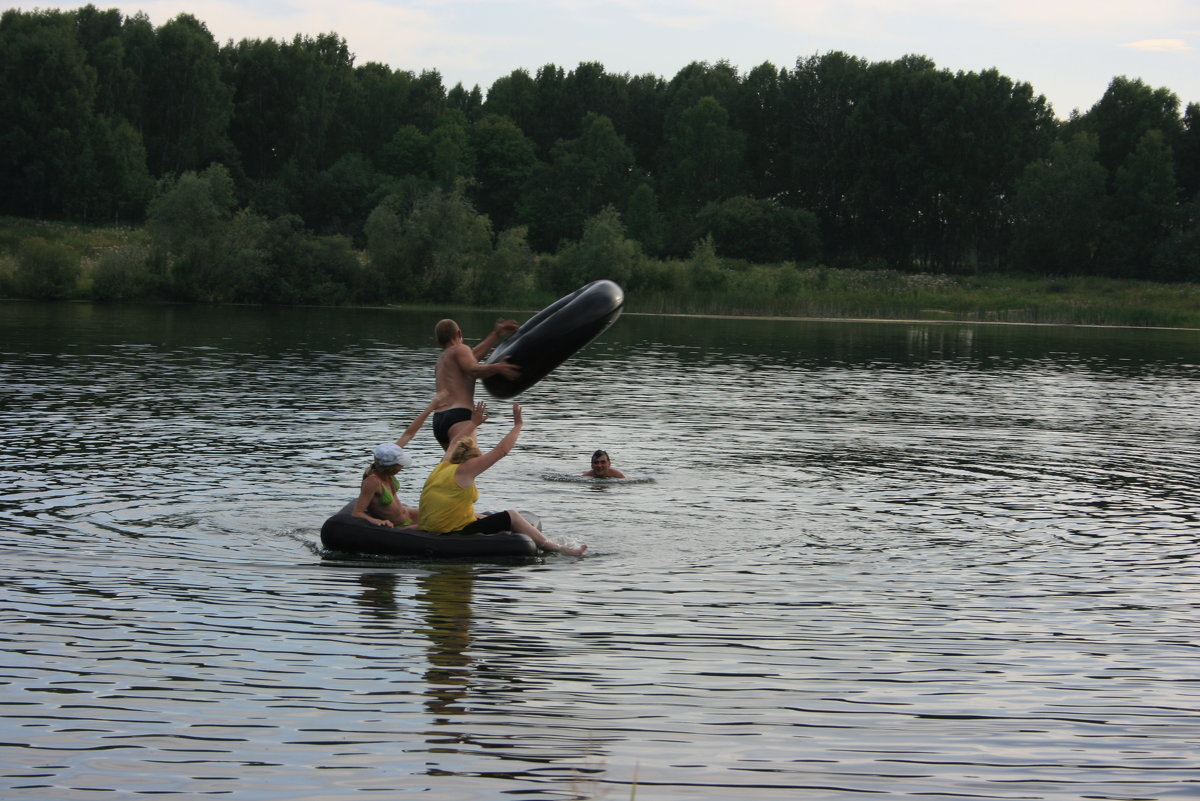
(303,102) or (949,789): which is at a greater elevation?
(303,102)

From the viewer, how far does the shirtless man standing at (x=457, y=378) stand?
1504 centimetres

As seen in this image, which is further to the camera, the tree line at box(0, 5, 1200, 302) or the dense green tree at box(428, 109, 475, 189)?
the dense green tree at box(428, 109, 475, 189)

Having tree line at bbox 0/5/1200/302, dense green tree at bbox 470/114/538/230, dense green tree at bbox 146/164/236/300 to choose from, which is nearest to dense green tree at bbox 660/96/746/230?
tree line at bbox 0/5/1200/302

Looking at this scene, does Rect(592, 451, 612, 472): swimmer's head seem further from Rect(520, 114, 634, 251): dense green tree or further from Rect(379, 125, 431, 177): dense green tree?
Rect(379, 125, 431, 177): dense green tree

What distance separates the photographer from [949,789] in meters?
7.25

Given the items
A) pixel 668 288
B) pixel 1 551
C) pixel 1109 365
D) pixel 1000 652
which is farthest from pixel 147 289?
pixel 1000 652

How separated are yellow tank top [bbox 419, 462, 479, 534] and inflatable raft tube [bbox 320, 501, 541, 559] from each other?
0.45ft

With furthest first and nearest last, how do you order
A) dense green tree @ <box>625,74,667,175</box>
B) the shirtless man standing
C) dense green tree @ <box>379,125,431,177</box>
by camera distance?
dense green tree @ <box>625,74,667,175</box>, dense green tree @ <box>379,125,431,177</box>, the shirtless man standing

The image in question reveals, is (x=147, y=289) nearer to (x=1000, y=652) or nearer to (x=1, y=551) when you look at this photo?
(x=1, y=551)

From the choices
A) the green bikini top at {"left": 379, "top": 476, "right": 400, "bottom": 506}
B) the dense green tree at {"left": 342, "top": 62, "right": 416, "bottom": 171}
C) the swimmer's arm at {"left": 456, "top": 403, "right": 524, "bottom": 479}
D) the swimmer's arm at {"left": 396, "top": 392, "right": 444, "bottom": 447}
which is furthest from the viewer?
the dense green tree at {"left": 342, "top": 62, "right": 416, "bottom": 171}

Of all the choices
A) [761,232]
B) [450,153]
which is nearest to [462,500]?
[761,232]

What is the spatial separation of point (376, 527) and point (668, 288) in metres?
69.4

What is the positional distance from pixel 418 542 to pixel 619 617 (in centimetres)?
293

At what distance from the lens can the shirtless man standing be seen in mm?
15039
